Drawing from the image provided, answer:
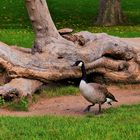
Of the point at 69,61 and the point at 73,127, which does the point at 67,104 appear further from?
the point at 73,127

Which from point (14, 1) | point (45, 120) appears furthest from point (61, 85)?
point (14, 1)

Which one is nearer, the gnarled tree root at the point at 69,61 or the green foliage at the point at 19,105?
the green foliage at the point at 19,105

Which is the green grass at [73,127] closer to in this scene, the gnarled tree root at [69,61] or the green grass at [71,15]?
the gnarled tree root at [69,61]

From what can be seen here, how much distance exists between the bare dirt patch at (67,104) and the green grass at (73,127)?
47.7 inches

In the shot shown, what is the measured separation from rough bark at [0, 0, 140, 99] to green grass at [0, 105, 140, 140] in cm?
267

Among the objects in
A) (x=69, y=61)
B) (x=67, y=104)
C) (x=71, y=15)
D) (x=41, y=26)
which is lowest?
(x=71, y=15)

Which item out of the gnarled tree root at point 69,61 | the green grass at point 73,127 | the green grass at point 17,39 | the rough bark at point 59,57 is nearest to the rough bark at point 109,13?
the green grass at point 17,39

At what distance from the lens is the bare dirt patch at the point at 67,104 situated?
10.7 meters

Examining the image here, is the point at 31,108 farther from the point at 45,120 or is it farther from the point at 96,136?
the point at 96,136

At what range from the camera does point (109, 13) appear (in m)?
27.4

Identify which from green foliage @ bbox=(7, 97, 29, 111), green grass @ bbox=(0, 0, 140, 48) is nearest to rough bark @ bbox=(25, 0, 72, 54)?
green foliage @ bbox=(7, 97, 29, 111)

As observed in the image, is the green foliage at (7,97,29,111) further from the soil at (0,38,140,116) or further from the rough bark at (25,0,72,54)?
the rough bark at (25,0,72,54)

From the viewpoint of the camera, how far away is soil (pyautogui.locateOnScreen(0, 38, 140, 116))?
35.0 feet

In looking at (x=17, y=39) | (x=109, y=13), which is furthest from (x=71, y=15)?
(x=17, y=39)
